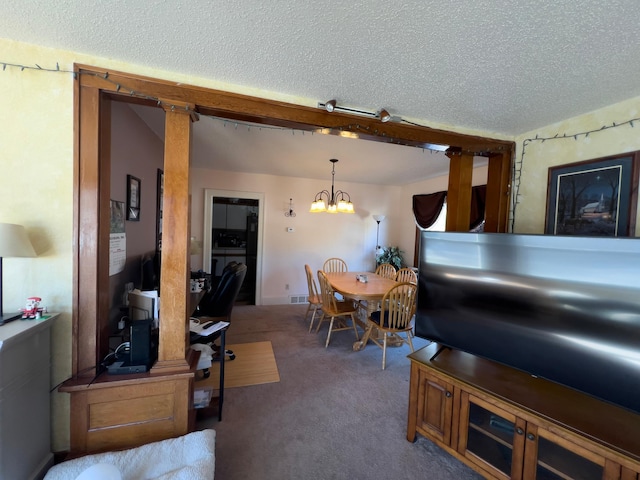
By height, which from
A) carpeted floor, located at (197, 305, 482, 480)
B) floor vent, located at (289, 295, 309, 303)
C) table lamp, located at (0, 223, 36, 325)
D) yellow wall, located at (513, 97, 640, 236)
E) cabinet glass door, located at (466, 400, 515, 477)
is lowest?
carpeted floor, located at (197, 305, 482, 480)

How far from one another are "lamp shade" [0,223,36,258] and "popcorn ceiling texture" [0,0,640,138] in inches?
35.1

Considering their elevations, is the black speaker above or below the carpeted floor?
above

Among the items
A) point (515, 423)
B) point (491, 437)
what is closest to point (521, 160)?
point (515, 423)

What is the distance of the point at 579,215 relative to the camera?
1.74 meters

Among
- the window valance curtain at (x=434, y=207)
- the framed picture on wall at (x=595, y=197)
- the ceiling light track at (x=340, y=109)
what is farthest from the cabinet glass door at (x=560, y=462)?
the window valance curtain at (x=434, y=207)

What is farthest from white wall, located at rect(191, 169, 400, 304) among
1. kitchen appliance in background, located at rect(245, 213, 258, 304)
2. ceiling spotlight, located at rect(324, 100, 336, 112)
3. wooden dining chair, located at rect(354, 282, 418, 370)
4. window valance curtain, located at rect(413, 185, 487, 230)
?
ceiling spotlight, located at rect(324, 100, 336, 112)

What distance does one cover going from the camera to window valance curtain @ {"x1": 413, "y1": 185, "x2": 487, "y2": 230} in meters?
3.49

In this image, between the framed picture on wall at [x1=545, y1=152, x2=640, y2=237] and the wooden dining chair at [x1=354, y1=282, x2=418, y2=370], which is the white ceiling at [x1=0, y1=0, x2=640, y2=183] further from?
the wooden dining chair at [x1=354, y1=282, x2=418, y2=370]

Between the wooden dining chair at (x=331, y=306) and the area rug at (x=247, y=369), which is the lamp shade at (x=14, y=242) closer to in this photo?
the area rug at (x=247, y=369)

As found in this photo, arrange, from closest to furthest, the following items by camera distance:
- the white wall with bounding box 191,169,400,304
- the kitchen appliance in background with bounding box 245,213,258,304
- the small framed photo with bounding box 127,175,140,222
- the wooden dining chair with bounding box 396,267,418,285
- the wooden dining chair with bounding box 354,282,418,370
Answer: the small framed photo with bounding box 127,175,140,222, the wooden dining chair with bounding box 354,282,418,370, the wooden dining chair with bounding box 396,267,418,285, the white wall with bounding box 191,169,400,304, the kitchen appliance in background with bounding box 245,213,258,304

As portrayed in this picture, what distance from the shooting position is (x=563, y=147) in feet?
6.08

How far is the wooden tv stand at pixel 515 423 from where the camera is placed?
1073mm

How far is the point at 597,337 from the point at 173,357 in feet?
7.16

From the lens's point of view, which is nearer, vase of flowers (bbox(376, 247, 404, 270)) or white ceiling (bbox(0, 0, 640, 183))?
white ceiling (bbox(0, 0, 640, 183))
